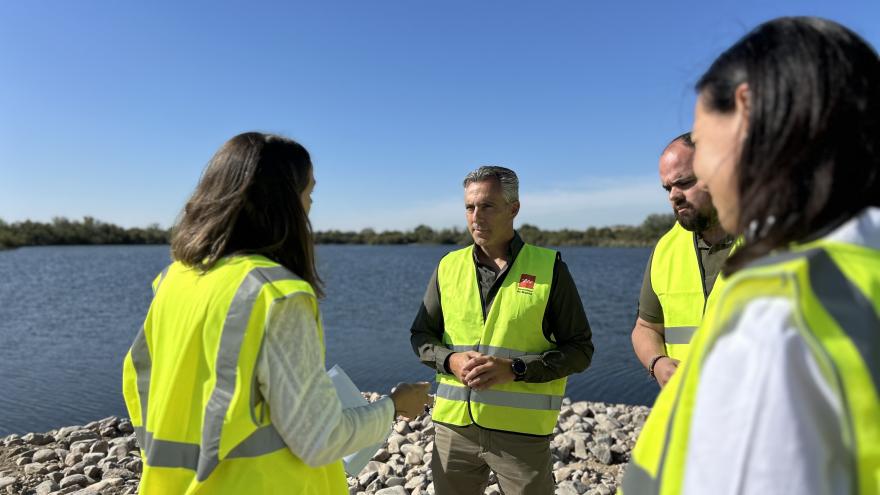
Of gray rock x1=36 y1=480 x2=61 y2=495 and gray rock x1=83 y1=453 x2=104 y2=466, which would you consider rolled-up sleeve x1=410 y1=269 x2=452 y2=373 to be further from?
gray rock x1=83 y1=453 x2=104 y2=466

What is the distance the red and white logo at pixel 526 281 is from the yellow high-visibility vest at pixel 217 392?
5.46 ft

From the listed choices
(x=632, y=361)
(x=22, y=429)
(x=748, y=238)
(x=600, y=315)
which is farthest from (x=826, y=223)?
(x=600, y=315)

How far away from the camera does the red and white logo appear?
3.16 metres

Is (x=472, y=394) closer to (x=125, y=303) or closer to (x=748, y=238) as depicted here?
(x=748, y=238)

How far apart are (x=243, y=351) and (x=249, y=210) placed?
0.42 metres

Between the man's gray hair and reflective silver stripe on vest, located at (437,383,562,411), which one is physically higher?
the man's gray hair

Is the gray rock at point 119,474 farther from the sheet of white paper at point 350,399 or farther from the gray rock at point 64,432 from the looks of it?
the sheet of white paper at point 350,399

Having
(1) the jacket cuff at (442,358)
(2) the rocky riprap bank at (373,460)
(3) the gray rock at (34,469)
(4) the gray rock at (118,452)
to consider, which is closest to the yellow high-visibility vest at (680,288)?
(1) the jacket cuff at (442,358)

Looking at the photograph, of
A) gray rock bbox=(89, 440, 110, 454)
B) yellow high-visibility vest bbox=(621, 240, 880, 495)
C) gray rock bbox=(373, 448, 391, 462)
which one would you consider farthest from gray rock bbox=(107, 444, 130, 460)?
yellow high-visibility vest bbox=(621, 240, 880, 495)

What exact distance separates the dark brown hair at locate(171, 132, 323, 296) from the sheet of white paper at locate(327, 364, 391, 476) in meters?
0.46

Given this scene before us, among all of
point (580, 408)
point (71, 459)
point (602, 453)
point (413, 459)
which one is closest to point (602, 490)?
point (602, 453)

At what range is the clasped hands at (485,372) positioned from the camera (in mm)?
2982

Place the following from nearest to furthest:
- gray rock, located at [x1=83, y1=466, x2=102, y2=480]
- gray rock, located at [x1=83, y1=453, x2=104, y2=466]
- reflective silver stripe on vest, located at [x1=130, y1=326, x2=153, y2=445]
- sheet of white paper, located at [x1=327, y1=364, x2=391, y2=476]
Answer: reflective silver stripe on vest, located at [x1=130, y1=326, x2=153, y2=445] < sheet of white paper, located at [x1=327, y1=364, x2=391, y2=476] < gray rock, located at [x1=83, y1=466, x2=102, y2=480] < gray rock, located at [x1=83, y1=453, x2=104, y2=466]

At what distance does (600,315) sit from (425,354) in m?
16.0
